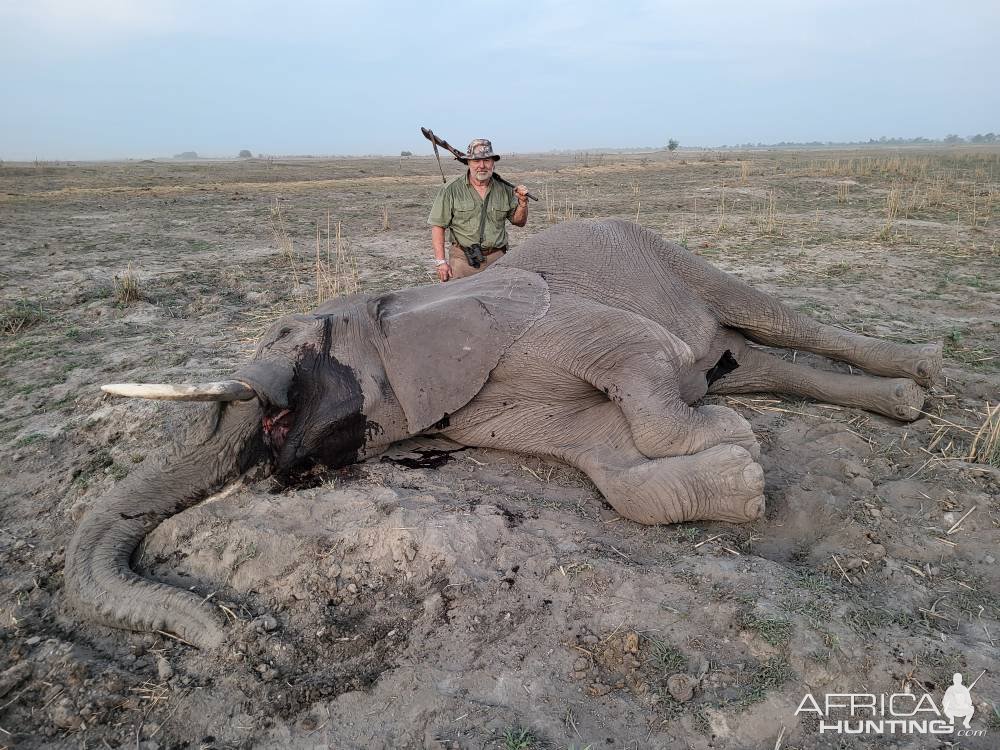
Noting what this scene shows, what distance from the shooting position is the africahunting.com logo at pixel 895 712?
6.70 ft

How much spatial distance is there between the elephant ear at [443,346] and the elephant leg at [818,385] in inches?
77.0

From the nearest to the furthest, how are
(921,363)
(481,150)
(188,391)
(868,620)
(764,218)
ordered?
(868,620), (188,391), (921,363), (481,150), (764,218)

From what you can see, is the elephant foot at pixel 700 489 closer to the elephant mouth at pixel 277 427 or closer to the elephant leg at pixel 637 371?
the elephant leg at pixel 637 371

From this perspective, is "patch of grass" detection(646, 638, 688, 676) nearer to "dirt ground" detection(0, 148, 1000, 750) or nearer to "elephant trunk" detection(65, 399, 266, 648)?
"dirt ground" detection(0, 148, 1000, 750)

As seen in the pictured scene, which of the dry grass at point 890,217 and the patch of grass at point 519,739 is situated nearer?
the patch of grass at point 519,739

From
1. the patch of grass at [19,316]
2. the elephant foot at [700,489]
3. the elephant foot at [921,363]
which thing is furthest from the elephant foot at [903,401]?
the patch of grass at [19,316]

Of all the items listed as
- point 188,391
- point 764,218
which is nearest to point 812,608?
point 188,391

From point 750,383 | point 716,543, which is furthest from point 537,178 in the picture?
point 716,543

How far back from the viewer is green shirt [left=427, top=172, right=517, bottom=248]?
6.56 metres

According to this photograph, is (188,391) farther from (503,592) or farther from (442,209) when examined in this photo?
(442,209)

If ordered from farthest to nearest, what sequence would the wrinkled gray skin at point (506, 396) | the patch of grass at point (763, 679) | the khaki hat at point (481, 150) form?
the khaki hat at point (481, 150) → the wrinkled gray skin at point (506, 396) → the patch of grass at point (763, 679)

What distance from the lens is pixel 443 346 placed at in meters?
3.56

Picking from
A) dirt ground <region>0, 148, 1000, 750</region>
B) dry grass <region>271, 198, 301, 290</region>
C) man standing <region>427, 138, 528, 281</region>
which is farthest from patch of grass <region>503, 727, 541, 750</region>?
dry grass <region>271, 198, 301, 290</region>

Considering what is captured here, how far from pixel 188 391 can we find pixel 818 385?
13.0 feet
